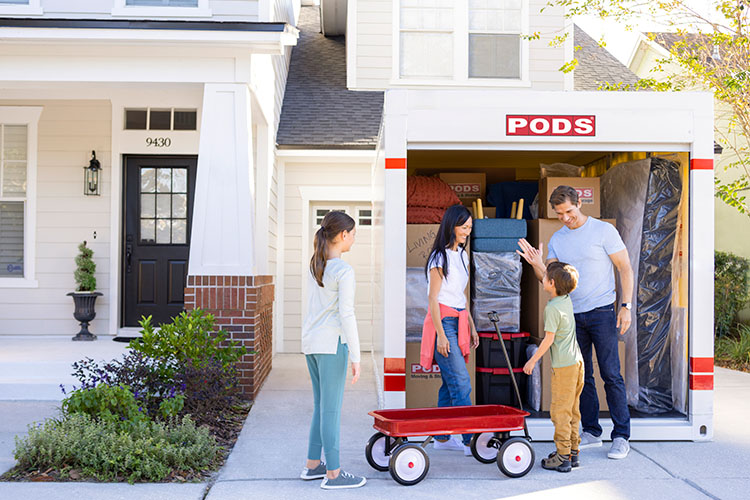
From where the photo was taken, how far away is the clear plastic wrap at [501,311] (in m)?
6.22

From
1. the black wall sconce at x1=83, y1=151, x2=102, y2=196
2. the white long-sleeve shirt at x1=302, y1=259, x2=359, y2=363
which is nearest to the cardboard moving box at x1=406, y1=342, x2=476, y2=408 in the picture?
the white long-sleeve shirt at x1=302, y1=259, x2=359, y2=363

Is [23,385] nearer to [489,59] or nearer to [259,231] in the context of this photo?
[259,231]

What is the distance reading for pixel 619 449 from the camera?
17.2 feet

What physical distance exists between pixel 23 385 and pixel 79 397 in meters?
2.26

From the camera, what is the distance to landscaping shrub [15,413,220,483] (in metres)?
4.71

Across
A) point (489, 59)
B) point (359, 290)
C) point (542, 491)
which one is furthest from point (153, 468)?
point (489, 59)

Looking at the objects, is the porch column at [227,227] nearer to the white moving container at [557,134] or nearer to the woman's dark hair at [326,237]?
the white moving container at [557,134]

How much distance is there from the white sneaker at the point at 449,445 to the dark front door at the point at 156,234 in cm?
510

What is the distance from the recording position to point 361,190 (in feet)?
35.6

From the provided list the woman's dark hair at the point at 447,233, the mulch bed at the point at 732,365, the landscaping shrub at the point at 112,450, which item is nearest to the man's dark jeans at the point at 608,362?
the woman's dark hair at the point at 447,233

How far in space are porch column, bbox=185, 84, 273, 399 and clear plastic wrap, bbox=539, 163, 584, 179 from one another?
292 centimetres

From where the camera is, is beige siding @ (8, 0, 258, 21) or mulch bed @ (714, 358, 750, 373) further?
mulch bed @ (714, 358, 750, 373)

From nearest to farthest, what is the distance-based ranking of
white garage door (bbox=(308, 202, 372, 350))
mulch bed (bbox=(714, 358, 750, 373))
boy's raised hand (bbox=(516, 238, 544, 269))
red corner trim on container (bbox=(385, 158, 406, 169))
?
boy's raised hand (bbox=(516, 238, 544, 269))
red corner trim on container (bbox=(385, 158, 406, 169))
mulch bed (bbox=(714, 358, 750, 373))
white garage door (bbox=(308, 202, 372, 350))

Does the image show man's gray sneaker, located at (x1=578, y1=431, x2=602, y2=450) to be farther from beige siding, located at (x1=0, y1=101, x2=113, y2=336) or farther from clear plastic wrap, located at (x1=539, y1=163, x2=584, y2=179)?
beige siding, located at (x1=0, y1=101, x2=113, y2=336)
